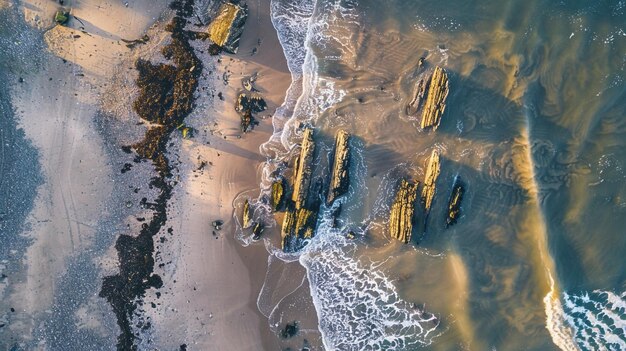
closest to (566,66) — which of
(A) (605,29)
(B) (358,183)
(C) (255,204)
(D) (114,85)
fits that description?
(A) (605,29)

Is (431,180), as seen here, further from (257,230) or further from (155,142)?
(155,142)

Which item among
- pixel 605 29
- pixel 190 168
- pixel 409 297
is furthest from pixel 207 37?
pixel 605 29

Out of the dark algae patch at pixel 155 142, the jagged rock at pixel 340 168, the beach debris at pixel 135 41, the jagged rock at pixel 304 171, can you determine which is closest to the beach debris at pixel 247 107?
the dark algae patch at pixel 155 142

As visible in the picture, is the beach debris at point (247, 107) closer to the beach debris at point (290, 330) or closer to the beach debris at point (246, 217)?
the beach debris at point (246, 217)

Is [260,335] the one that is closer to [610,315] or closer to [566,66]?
[610,315]

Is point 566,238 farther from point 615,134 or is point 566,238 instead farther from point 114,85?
point 114,85

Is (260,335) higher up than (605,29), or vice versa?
(605,29)

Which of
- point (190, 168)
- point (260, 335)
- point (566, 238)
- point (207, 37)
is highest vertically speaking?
point (207, 37)

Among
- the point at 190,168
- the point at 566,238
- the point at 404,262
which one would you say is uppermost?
the point at 566,238
